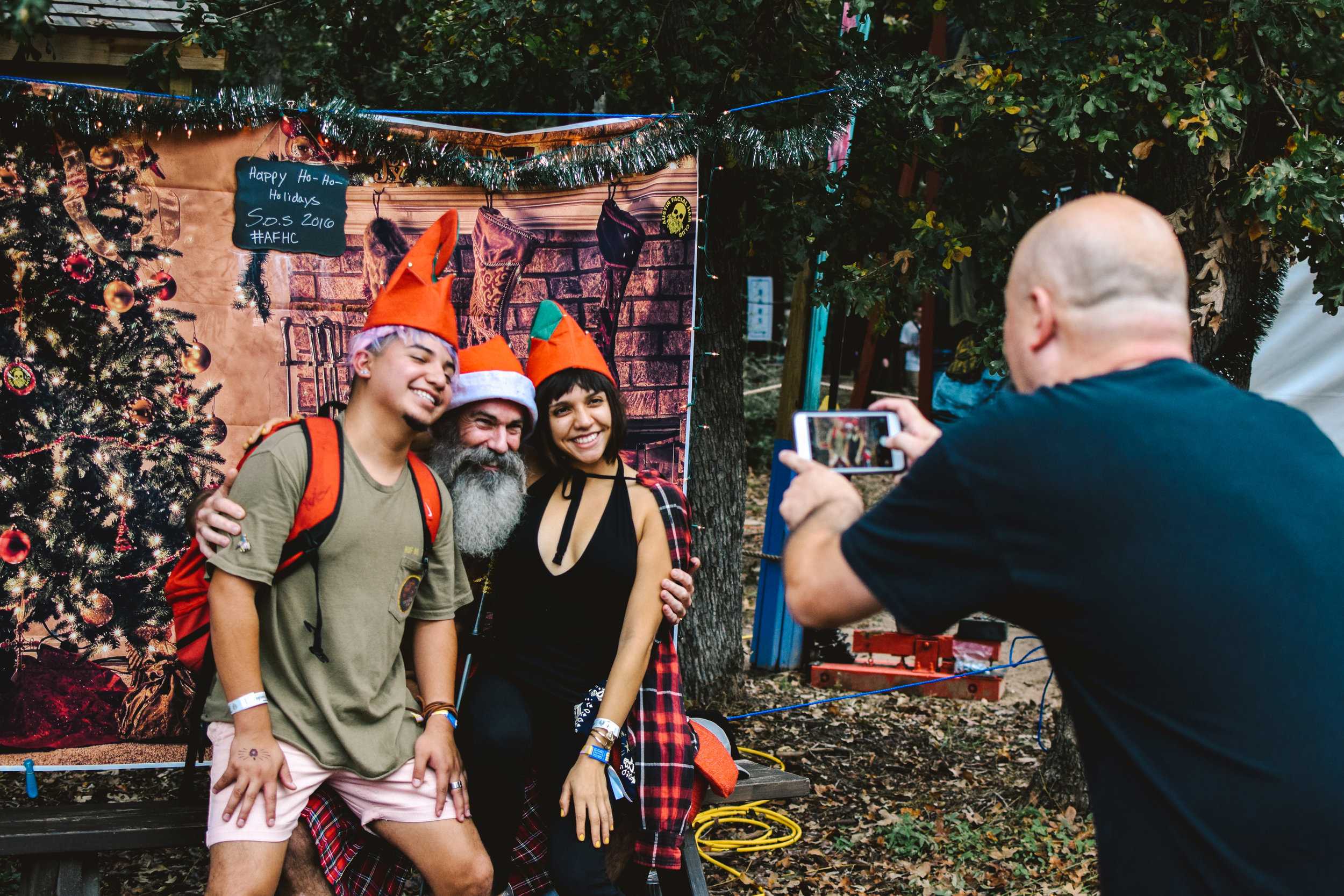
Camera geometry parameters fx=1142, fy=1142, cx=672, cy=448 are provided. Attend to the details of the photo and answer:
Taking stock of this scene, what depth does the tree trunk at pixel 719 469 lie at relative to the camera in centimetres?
548

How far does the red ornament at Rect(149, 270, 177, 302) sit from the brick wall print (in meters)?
A: 0.77

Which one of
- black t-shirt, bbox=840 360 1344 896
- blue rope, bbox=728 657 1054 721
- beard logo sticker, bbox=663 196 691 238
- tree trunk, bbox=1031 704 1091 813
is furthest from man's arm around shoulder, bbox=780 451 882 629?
blue rope, bbox=728 657 1054 721

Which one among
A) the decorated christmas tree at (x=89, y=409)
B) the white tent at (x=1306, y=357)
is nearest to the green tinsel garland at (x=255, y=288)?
the decorated christmas tree at (x=89, y=409)

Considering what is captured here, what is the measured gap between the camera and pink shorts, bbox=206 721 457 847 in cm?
292

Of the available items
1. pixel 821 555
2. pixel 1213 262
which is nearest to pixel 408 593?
pixel 821 555

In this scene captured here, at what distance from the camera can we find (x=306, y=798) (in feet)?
9.99

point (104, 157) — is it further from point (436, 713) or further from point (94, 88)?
point (436, 713)

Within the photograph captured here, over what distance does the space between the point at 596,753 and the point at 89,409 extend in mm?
2063

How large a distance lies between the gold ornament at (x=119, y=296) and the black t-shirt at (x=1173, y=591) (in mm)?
3113

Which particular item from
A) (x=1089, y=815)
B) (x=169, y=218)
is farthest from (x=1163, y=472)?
(x=1089, y=815)

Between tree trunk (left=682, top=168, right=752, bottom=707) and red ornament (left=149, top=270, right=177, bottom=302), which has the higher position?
red ornament (left=149, top=270, right=177, bottom=302)

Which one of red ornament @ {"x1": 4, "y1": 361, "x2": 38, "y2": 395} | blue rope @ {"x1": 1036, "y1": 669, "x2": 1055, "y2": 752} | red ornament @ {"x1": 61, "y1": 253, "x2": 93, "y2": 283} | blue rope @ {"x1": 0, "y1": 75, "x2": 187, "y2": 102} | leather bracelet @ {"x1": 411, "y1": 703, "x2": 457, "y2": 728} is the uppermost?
blue rope @ {"x1": 0, "y1": 75, "x2": 187, "y2": 102}

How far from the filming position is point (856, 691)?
6.52 m

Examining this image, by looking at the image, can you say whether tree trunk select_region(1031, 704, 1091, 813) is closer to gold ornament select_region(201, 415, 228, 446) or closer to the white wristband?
the white wristband
